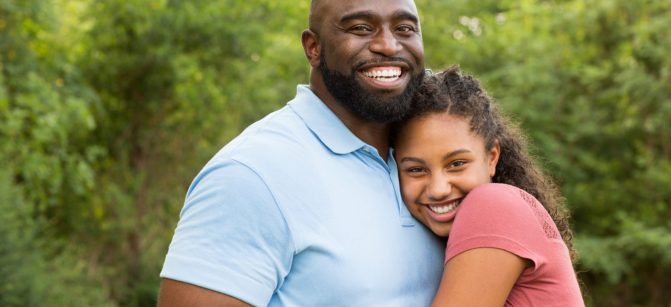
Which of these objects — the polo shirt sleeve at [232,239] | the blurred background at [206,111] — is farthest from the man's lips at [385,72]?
the blurred background at [206,111]

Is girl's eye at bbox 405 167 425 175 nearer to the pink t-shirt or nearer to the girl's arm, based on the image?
the pink t-shirt

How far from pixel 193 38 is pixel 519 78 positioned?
12.8ft

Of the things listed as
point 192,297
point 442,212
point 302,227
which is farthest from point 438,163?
point 192,297

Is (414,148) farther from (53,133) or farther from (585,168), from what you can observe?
(585,168)

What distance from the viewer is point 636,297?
11.3m

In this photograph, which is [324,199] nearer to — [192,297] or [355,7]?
[192,297]

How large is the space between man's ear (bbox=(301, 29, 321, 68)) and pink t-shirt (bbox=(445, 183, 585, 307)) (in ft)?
2.13

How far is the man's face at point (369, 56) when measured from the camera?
9.14 feet

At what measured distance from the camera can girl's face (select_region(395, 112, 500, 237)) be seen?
2840 mm

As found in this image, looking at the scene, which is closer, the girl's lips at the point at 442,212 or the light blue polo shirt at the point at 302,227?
the light blue polo shirt at the point at 302,227

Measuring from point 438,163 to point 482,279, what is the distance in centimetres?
50

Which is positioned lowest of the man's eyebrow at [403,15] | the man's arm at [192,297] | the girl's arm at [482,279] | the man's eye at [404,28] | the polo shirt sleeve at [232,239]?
the man's arm at [192,297]

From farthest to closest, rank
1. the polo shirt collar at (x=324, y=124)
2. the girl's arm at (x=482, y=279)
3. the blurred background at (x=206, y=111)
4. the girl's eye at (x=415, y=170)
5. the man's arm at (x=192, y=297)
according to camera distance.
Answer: the blurred background at (x=206, y=111) < the girl's eye at (x=415, y=170) < the polo shirt collar at (x=324, y=124) < the girl's arm at (x=482, y=279) < the man's arm at (x=192, y=297)

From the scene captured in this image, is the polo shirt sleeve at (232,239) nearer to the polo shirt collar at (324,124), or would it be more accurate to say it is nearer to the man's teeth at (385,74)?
the polo shirt collar at (324,124)
